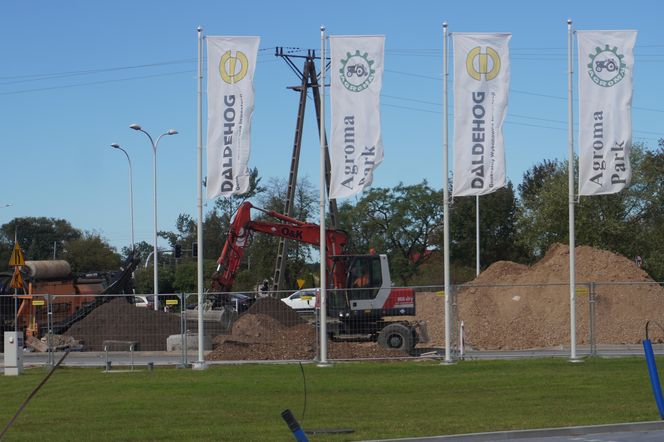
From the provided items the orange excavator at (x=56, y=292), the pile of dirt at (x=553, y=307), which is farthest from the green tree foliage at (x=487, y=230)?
the orange excavator at (x=56, y=292)

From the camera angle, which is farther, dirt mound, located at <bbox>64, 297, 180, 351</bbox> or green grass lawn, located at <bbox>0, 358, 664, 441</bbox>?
dirt mound, located at <bbox>64, 297, 180, 351</bbox>

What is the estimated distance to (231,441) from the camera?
A: 1345 cm

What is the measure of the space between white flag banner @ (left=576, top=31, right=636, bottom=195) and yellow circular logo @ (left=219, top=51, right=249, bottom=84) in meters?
8.40

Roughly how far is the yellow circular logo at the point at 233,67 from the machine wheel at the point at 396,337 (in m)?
9.51

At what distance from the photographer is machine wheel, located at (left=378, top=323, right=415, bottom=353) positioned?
30.6m

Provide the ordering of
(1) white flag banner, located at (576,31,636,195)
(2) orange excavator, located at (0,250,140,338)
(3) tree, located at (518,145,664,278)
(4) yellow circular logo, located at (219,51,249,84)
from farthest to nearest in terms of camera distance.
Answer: (3) tree, located at (518,145,664,278) → (2) orange excavator, located at (0,250,140,338) → (4) yellow circular logo, located at (219,51,249,84) → (1) white flag banner, located at (576,31,636,195)

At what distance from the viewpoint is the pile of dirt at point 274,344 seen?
28906mm

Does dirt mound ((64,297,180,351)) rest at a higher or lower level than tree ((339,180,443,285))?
lower

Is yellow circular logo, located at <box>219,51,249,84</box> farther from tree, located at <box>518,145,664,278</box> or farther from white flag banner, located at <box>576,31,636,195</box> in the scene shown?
tree, located at <box>518,145,664,278</box>

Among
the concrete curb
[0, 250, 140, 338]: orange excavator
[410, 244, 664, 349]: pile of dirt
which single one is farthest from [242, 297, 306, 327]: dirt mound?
the concrete curb

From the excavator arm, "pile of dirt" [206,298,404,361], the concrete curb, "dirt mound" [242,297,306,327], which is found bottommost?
"pile of dirt" [206,298,404,361]

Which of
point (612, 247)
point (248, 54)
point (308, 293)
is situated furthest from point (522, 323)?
point (612, 247)

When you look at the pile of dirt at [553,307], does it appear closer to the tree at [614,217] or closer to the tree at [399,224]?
the tree at [614,217]

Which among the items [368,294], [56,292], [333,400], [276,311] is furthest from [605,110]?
[56,292]
